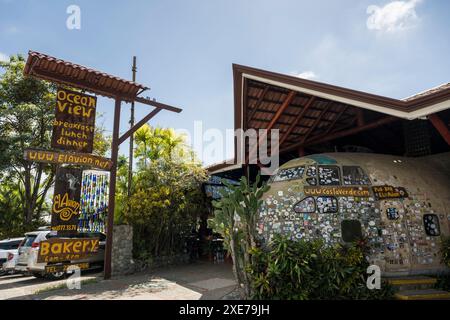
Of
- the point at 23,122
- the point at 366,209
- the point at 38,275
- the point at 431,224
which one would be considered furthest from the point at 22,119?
the point at 431,224

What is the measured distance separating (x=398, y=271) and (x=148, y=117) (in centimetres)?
1021

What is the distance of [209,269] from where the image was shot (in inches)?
500

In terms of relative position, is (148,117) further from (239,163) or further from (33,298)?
(33,298)

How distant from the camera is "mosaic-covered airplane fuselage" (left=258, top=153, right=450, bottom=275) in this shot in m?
7.91

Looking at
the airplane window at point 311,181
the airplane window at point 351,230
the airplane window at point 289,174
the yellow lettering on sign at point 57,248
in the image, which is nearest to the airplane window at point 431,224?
the airplane window at point 351,230

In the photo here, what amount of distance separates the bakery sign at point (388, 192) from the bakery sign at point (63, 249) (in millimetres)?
9203

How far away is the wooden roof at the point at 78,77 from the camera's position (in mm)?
9445

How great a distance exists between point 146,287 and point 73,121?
6.11 m

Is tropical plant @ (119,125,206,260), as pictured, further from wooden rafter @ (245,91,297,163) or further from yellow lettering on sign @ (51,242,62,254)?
yellow lettering on sign @ (51,242,62,254)

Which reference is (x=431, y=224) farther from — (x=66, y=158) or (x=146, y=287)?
(x=66, y=158)

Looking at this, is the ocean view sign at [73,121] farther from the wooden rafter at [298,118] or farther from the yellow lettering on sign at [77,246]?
the wooden rafter at [298,118]

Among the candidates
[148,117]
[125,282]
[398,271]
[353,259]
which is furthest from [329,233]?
[148,117]

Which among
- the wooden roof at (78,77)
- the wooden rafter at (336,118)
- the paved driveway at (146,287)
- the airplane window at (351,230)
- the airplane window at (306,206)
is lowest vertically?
the paved driveway at (146,287)

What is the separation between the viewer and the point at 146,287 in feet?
31.3
